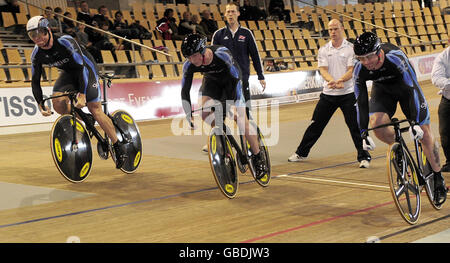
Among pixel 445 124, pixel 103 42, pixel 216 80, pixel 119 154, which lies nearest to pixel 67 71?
pixel 119 154

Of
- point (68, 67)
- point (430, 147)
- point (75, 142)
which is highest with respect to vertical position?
point (68, 67)

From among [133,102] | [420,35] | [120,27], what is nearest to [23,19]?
[120,27]

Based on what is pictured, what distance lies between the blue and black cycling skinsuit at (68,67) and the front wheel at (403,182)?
10.7 ft

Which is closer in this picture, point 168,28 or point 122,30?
point 122,30

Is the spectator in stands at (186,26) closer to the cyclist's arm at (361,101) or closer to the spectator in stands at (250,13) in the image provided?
the spectator in stands at (250,13)

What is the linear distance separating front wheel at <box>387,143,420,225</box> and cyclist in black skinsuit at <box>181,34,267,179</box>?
1.64 m

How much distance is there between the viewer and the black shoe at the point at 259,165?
5.81 m

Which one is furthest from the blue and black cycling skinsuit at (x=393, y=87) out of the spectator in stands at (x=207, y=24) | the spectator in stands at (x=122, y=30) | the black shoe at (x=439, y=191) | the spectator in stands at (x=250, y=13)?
the spectator in stands at (x=250, y=13)

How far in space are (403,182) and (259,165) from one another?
70.8 inches

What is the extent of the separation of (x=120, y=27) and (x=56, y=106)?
878cm

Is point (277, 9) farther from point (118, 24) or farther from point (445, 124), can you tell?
point (445, 124)

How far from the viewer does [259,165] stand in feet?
19.2

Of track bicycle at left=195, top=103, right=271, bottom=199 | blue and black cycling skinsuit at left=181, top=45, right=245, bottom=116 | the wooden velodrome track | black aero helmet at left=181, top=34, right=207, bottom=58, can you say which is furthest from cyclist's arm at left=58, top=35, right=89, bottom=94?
track bicycle at left=195, top=103, right=271, bottom=199

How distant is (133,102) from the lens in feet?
39.7
